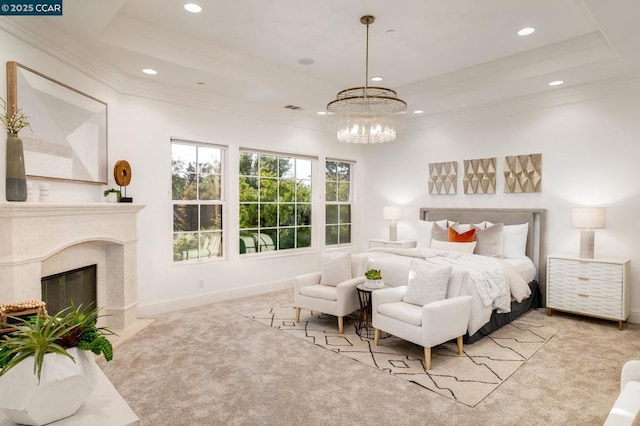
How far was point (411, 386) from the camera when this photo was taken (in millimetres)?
2793

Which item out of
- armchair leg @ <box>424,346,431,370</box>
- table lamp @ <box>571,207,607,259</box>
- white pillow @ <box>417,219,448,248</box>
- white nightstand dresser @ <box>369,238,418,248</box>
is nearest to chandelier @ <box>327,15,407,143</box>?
armchair leg @ <box>424,346,431,370</box>

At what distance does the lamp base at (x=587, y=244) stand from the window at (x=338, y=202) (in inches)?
148

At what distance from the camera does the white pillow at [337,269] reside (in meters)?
4.23

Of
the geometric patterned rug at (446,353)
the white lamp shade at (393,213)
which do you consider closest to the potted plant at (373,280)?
the geometric patterned rug at (446,353)

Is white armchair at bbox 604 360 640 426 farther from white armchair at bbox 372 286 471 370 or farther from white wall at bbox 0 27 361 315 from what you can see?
white wall at bbox 0 27 361 315

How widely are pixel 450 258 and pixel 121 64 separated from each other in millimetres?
4159

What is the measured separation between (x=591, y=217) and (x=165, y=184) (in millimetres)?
5033

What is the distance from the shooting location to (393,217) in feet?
20.9

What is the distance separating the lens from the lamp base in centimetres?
435

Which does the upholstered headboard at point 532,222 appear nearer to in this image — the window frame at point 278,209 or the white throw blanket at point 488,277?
the white throw blanket at point 488,277

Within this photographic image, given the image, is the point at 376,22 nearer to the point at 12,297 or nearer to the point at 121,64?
the point at 121,64

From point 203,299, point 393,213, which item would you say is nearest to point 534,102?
point 393,213

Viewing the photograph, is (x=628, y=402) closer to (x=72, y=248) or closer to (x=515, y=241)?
(x=515, y=241)

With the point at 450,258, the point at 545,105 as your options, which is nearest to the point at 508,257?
the point at 450,258
